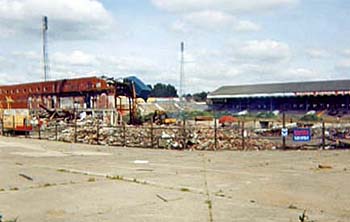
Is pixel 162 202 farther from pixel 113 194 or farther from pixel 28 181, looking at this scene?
pixel 28 181

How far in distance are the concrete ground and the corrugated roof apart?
80.5 m

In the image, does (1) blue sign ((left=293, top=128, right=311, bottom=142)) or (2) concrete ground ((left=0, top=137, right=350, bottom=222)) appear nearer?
(2) concrete ground ((left=0, top=137, right=350, bottom=222))

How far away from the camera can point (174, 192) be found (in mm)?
12586

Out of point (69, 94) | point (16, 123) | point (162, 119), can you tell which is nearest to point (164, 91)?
point (69, 94)

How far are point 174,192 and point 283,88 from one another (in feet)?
320

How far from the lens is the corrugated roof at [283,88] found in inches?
3866

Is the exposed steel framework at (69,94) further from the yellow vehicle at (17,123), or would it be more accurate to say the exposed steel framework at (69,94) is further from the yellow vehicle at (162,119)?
the yellow vehicle at (17,123)

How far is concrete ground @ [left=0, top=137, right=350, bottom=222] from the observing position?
9704 millimetres

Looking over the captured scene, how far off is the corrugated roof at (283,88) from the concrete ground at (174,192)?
80.5 meters

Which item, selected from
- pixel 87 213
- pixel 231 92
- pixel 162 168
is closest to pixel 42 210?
pixel 87 213

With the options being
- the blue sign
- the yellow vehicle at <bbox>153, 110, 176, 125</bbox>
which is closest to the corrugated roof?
the yellow vehicle at <bbox>153, 110, 176, 125</bbox>

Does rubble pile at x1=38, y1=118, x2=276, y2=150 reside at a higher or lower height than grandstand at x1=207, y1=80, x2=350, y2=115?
lower

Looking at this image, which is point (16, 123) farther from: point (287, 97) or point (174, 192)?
point (287, 97)

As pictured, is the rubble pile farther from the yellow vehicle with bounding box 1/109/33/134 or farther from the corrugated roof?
the corrugated roof
